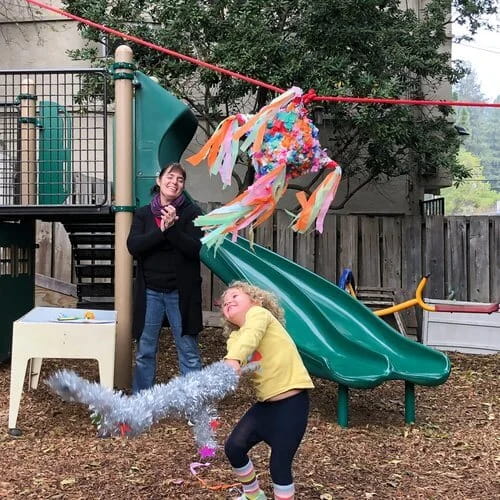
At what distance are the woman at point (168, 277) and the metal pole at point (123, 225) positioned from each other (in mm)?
508

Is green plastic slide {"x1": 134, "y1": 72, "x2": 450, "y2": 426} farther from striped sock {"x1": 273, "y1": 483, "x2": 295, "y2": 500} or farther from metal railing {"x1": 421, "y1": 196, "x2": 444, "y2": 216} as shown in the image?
metal railing {"x1": 421, "y1": 196, "x2": 444, "y2": 216}

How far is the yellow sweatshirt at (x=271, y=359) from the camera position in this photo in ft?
9.09

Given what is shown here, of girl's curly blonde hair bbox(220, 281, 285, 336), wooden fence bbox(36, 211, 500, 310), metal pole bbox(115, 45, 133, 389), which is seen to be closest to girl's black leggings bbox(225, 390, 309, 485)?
girl's curly blonde hair bbox(220, 281, 285, 336)

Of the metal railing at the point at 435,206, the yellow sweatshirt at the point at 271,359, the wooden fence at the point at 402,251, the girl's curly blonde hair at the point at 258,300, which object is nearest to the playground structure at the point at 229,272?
the girl's curly blonde hair at the point at 258,300

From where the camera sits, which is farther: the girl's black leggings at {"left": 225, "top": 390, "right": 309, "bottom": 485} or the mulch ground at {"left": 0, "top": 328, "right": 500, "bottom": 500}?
the mulch ground at {"left": 0, "top": 328, "right": 500, "bottom": 500}

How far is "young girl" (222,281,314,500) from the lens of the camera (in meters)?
2.77

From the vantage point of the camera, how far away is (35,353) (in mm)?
4059

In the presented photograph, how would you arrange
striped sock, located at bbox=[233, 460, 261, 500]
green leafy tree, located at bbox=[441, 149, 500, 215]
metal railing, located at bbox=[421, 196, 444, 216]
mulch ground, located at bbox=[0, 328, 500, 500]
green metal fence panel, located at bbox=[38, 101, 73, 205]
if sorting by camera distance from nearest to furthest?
striped sock, located at bbox=[233, 460, 261, 500] → mulch ground, located at bbox=[0, 328, 500, 500] → green metal fence panel, located at bbox=[38, 101, 73, 205] → metal railing, located at bbox=[421, 196, 444, 216] → green leafy tree, located at bbox=[441, 149, 500, 215]

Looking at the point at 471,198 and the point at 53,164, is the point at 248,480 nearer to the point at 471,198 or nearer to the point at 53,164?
the point at 53,164

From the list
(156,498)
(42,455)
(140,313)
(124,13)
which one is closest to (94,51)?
(124,13)

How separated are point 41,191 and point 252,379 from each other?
3700 millimetres

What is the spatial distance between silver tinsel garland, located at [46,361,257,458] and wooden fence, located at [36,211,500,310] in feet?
18.2

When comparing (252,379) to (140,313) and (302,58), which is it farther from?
(302,58)

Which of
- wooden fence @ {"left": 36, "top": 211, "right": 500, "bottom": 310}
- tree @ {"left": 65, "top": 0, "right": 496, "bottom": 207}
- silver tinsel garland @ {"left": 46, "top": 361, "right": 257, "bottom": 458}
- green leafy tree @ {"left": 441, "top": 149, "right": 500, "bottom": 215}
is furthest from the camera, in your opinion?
green leafy tree @ {"left": 441, "top": 149, "right": 500, "bottom": 215}
